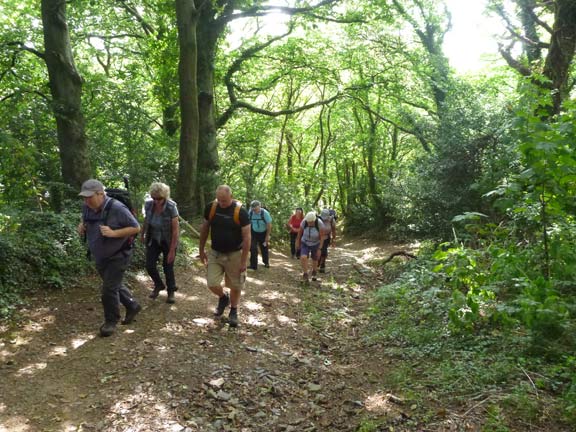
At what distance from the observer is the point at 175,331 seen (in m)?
6.45

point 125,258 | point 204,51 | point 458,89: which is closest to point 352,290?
point 125,258

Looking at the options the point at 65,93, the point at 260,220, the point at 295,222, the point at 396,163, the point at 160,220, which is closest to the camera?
the point at 160,220

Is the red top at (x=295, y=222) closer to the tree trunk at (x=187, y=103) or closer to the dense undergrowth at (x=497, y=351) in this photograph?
the tree trunk at (x=187, y=103)

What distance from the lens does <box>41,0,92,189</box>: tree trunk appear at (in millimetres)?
8953

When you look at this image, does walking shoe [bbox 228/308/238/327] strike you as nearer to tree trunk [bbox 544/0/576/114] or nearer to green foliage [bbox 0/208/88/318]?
green foliage [bbox 0/208/88/318]

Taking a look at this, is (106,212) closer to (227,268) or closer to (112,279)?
(112,279)

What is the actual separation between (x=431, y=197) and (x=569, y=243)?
809cm

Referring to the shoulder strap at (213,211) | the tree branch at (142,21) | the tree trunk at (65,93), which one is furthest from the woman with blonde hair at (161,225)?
the tree branch at (142,21)

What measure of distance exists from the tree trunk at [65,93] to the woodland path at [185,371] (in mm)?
2928

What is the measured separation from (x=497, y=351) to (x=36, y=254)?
714 centimetres

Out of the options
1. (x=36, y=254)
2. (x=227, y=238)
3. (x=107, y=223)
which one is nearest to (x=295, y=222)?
(x=227, y=238)

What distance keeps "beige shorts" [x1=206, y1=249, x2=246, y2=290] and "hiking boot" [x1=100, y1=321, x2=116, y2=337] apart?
150 cm

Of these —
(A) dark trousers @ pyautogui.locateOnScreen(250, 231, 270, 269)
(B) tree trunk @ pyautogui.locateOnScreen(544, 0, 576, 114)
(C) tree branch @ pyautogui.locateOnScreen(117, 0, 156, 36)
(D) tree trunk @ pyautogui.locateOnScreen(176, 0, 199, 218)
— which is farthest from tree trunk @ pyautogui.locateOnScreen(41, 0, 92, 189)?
(B) tree trunk @ pyautogui.locateOnScreen(544, 0, 576, 114)

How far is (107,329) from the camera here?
232 inches
